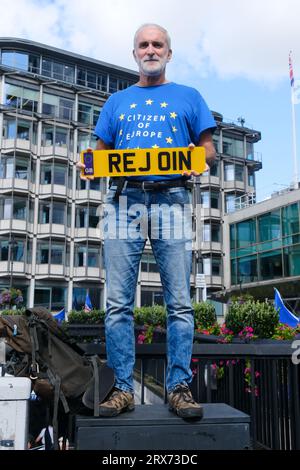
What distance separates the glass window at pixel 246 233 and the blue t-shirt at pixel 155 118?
111 feet

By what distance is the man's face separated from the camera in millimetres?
3334

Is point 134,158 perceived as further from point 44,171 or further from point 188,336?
point 44,171

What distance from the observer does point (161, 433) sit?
265 cm

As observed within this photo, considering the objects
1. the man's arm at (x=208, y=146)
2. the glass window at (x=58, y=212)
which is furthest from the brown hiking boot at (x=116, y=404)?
the glass window at (x=58, y=212)

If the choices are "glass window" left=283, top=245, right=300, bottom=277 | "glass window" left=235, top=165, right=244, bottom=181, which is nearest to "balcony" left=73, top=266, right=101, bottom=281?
"glass window" left=283, top=245, right=300, bottom=277

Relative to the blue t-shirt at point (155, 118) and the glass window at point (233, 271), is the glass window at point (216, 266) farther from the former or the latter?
the blue t-shirt at point (155, 118)

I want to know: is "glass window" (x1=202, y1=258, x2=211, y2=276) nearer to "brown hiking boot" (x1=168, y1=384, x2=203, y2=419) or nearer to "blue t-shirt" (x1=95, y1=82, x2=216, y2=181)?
"blue t-shirt" (x1=95, y1=82, x2=216, y2=181)

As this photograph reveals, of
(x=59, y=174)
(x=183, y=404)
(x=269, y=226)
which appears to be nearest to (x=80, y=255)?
(x=59, y=174)

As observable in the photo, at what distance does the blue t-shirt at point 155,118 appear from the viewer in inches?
128

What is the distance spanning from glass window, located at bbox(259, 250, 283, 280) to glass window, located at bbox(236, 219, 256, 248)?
7.62 ft

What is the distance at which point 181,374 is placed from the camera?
302 cm

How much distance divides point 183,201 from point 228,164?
51822 millimetres

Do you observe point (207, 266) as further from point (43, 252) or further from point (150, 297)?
point (43, 252)
